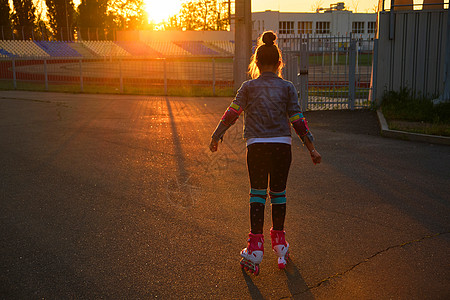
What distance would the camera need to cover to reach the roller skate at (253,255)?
3.98 meters

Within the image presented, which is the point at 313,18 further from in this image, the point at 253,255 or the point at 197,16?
the point at 253,255

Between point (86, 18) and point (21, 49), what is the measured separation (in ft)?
85.0

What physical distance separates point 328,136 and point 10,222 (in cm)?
719

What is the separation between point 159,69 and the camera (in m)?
25.0

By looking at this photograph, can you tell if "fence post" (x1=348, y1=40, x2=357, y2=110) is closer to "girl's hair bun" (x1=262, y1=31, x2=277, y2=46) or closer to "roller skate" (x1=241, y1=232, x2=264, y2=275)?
"girl's hair bun" (x1=262, y1=31, x2=277, y2=46)

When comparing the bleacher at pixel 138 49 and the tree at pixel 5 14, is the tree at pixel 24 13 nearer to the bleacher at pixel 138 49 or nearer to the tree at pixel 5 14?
the tree at pixel 5 14

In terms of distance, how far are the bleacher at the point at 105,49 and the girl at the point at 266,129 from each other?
169 ft

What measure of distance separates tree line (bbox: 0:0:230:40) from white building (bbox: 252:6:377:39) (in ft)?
36.1

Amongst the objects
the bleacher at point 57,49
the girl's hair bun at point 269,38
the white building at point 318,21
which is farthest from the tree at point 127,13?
the girl's hair bun at point 269,38

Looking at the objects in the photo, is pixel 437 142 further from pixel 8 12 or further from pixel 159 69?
pixel 8 12

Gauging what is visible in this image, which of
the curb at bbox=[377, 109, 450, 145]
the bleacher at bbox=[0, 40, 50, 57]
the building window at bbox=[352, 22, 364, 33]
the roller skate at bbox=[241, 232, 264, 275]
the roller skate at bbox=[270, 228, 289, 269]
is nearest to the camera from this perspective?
the roller skate at bbox=[241, 232, 264, 275]

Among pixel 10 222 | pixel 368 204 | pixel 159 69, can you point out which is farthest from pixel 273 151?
pixel 159 69

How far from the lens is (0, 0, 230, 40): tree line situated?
53781 mm

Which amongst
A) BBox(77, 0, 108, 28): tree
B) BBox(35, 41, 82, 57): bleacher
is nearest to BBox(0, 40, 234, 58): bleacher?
BBox(35, 41, 82, 57): bleacher
